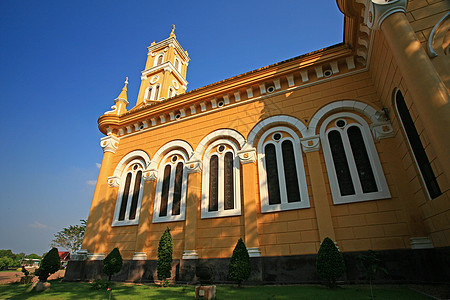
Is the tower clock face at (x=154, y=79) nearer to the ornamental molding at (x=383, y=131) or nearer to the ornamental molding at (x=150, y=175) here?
the ornamental molding at (x=150, y=175)

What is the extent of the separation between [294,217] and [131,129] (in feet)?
36.8

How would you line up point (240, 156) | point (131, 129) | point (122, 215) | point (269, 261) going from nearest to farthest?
1. point (269, 261)
2. point (240, 156)
3. point (122, 215)
4. point (131, 129)

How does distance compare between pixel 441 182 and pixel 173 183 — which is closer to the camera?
pixel 441 182

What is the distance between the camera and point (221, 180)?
35.0 feet

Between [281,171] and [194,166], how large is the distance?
4.23 meters

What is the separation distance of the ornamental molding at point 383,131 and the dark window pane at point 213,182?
6784 millimetres

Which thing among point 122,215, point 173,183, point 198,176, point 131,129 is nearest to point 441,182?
point 198,176

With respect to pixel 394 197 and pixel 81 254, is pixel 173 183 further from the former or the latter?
pixel 394 197

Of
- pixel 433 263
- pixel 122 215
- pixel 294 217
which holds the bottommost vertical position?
pixel 433 263

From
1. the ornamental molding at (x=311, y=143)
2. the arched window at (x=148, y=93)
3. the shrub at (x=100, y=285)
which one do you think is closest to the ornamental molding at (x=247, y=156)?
the ornamental molding at (x=311, y=143)

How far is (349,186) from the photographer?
8430 mm

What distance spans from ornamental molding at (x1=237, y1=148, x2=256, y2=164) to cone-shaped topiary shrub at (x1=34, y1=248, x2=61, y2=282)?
9.06 meters

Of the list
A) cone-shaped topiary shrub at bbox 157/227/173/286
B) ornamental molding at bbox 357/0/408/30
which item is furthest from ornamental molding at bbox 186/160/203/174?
ornamental molding at bbox 357/0/408/30

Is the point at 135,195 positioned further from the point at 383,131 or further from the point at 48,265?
the point at 383,131
